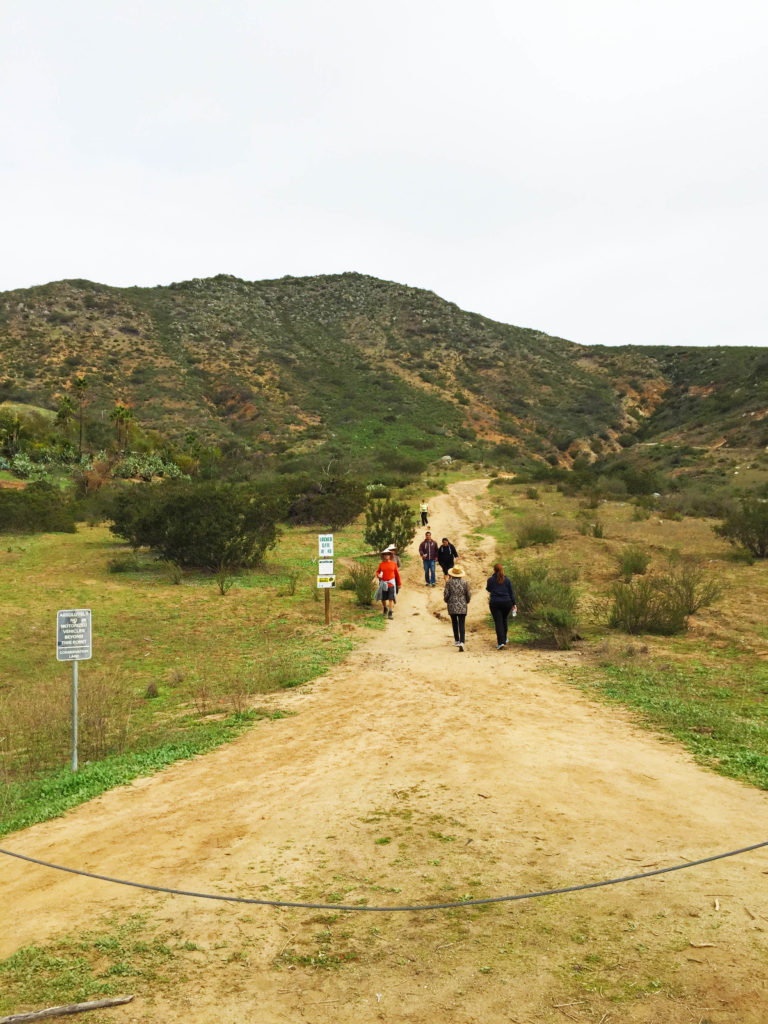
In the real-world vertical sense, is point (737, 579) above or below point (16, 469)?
below

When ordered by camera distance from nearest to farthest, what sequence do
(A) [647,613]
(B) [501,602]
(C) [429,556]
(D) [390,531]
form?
(B) [501,602], (A) [647,613], (C) [429,556], (D) [390,531]

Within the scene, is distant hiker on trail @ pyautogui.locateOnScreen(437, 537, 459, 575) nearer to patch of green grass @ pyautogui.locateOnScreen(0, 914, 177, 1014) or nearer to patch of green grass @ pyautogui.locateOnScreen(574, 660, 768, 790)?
patch of green grass @ pyautogui.locateOnScreen(574, 660, 768, 790)

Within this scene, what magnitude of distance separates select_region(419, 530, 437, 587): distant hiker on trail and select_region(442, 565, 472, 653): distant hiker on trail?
5.93 metres

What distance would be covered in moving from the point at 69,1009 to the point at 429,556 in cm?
1563

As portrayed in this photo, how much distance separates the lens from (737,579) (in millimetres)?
17234

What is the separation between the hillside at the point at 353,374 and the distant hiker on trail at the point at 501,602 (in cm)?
3660

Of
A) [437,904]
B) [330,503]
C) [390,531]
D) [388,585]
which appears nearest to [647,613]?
[388,585]

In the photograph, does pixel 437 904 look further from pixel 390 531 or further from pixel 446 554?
pixel 390 531

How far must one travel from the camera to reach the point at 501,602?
1248cm

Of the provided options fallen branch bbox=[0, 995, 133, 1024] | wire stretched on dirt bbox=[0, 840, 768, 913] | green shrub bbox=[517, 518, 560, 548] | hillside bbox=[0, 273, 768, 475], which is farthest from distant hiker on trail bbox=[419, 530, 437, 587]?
hillside bbox=[0, 273, 768, 475]

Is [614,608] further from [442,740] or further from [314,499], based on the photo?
[314,499]

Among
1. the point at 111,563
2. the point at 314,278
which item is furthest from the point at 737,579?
the point at 314,278

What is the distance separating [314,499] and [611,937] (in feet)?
83.4

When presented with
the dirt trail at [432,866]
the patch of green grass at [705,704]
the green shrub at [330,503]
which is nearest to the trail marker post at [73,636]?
the dirt trail at [432,866]
